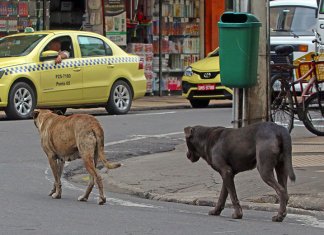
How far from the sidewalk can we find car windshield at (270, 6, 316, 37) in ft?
23.4

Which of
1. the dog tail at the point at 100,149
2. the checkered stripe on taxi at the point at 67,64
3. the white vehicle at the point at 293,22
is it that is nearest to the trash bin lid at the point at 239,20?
the dog tail at the point at 100,149

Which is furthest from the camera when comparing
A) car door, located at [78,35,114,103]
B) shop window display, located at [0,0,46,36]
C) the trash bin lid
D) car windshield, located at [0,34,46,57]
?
shop window display, located at [0,0,46,36]

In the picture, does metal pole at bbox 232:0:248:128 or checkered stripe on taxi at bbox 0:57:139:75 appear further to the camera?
checkered stripe on taxi at bbox 0:57:139:75

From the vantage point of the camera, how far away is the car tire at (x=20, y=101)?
19.4 metres

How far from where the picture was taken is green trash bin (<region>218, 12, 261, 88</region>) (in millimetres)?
12258

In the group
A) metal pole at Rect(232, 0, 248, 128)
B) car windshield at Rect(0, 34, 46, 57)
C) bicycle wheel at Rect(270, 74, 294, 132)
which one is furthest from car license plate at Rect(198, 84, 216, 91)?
metal pole at Rect(232, 0, 248, 128)

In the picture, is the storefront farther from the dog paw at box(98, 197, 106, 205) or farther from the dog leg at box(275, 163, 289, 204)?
the dog leg at box(275, 163, 289, 204)

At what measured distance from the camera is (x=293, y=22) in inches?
885

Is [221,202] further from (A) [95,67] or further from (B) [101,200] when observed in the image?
(A) [95,67]

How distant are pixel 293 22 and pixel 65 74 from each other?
211 inches

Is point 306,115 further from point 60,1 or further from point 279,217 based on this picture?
point 60,1

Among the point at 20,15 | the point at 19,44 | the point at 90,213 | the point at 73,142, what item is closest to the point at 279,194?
the point at 90,213

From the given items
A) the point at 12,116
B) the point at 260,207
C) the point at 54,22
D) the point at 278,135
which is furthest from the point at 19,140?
the point at 54,22

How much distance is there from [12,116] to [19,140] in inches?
134
